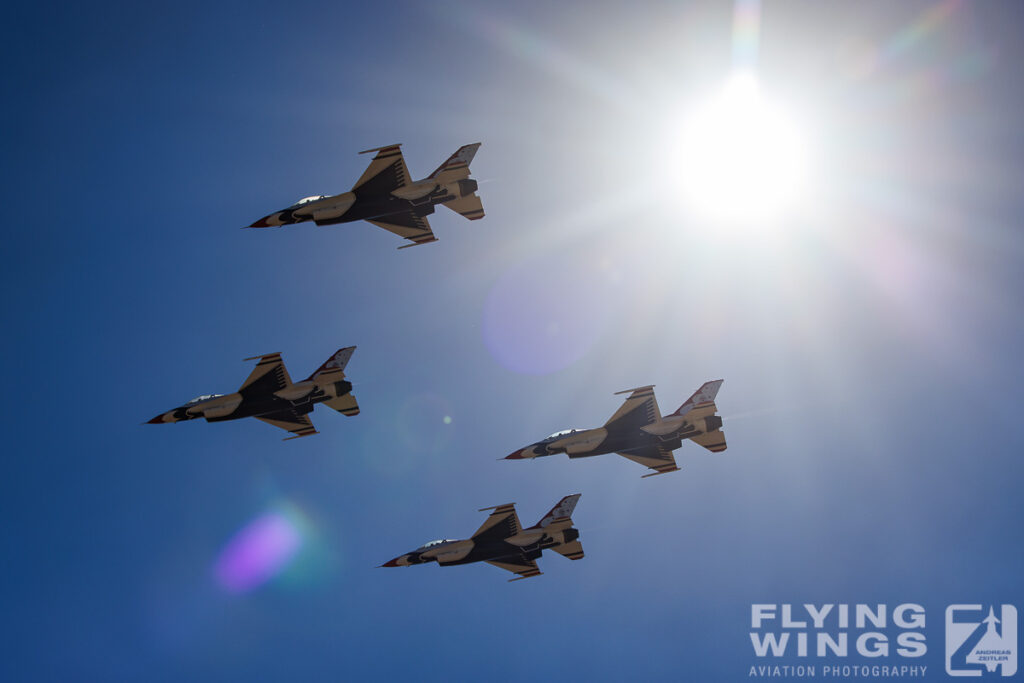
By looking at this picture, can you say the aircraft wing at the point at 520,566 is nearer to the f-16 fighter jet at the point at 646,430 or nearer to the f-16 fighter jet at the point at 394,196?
the f-16 fighter jet at the point at 646,430

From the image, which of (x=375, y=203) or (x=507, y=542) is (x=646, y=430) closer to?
(x=507, y=542)

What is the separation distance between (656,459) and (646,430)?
15.6ft

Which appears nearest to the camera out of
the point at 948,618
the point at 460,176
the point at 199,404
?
the point at 460,176

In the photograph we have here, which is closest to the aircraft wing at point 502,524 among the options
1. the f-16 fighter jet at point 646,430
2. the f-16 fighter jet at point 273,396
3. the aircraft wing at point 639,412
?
the f-16 fighter jet at point 646,430

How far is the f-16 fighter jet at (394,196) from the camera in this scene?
57.6 meters

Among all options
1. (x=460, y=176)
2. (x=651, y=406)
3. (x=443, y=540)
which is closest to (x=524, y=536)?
(x=443, y=540)

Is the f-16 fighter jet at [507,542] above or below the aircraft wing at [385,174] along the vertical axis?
below

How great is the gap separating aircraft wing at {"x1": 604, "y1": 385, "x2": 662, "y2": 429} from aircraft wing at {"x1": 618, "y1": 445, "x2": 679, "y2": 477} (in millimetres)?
3394

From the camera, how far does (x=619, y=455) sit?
216 ft

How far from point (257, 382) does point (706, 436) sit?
3511 centimetres

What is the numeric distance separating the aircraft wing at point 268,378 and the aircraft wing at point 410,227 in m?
13.0

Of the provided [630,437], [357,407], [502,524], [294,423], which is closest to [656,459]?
[630,437]

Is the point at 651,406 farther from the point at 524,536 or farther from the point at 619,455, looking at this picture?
the point at 524,536

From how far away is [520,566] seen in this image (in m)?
71.0
